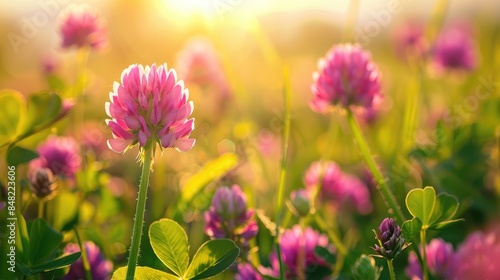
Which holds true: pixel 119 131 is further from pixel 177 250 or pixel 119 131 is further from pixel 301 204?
pixel 301 204

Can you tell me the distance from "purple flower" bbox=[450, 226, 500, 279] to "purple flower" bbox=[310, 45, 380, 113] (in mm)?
318

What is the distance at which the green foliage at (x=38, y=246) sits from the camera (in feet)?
3.08

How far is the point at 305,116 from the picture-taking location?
3.30 m

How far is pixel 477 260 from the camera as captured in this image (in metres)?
1.07

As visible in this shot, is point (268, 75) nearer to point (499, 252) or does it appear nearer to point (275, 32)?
point (275, 32)

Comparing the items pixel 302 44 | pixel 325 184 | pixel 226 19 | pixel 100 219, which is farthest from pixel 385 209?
pixel 302 44

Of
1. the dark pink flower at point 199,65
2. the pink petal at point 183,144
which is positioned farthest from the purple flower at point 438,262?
the dark pink flower at point 199,65

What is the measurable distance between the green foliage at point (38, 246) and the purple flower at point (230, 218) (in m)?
0.24

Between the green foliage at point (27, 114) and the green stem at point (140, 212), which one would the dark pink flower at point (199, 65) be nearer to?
the green foliage at point (27, 114)

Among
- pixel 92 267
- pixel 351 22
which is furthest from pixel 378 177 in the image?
pixel 351 22

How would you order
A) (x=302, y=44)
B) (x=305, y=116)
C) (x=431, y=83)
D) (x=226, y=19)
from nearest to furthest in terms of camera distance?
(x=226, y=19)
(x=305, y=116)
(x=431, y=83)
(x=302, y=44)

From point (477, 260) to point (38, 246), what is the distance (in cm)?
68

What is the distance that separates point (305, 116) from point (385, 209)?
5.12ft

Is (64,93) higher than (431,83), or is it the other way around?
(64,93)
